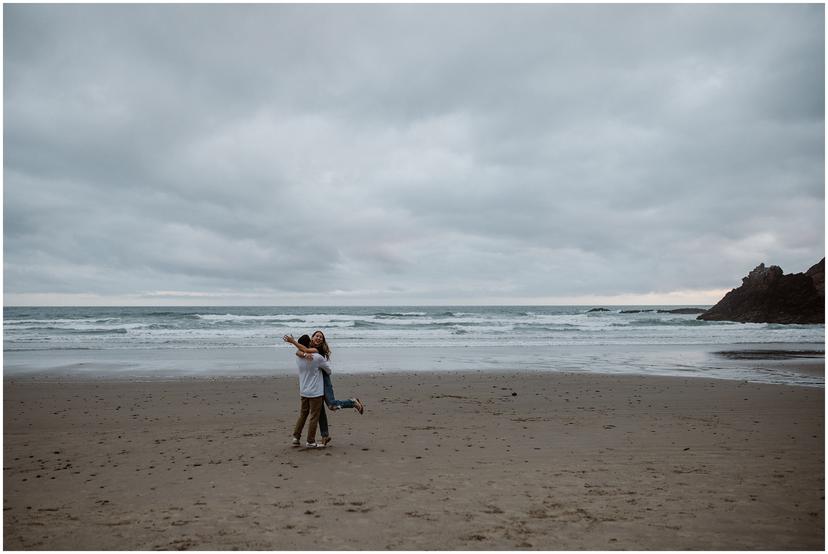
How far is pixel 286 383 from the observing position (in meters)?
15.5

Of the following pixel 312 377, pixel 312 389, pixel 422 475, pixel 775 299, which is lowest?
pixel 422 475

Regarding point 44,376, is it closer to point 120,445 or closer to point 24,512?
point 120,445

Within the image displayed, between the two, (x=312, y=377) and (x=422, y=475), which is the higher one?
(x=312, y=377)

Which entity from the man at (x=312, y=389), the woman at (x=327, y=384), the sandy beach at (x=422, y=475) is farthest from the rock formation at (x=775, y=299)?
the man at (x=312, y=389)

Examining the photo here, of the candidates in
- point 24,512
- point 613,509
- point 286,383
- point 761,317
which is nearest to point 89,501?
point 24,512

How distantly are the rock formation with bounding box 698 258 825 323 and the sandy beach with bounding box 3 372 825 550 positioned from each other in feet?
197

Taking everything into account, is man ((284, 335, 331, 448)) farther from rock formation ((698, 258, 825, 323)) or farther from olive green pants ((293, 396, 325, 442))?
rock formation ((698, 258, 825, 323))

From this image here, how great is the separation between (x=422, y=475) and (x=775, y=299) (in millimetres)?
72272

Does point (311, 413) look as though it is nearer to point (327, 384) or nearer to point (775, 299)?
point (327, 384)

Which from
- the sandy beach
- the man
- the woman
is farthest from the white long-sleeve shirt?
the sandy beach

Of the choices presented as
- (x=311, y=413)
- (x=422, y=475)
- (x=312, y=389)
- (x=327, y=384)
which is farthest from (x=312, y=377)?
(x=422, y=475)

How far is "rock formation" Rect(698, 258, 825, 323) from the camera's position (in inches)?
2391

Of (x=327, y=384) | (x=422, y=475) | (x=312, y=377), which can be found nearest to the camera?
(x=422, y=475)

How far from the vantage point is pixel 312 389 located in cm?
809
